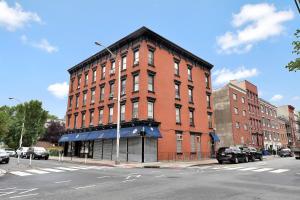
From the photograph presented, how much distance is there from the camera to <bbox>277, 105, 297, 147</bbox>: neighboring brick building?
270ft

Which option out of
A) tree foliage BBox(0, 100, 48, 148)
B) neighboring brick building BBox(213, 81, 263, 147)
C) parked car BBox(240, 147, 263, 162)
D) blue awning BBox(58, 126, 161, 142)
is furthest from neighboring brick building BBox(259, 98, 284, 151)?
tree foliage BBox(0, 100, 48, 148)

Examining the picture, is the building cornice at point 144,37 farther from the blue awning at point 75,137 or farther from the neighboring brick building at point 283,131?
the neighboring brick building at point 283,131

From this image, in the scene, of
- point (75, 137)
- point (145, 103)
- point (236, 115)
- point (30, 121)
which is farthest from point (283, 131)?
point (30, 121)

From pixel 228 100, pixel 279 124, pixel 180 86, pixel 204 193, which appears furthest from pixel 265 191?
pixel 279 124

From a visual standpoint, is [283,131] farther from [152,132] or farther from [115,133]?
[115,133]

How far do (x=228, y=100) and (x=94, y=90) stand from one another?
27.6 meters

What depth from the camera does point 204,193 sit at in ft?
29.2

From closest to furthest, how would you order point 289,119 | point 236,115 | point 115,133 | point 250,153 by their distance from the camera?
point 115,133 < point 250,153 < point 236,115 < point 289,119

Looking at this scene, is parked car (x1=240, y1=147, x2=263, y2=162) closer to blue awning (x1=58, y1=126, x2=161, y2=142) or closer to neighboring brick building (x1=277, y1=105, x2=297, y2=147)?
blue awning (x1=58, y1=126, x2=161, y2=142)

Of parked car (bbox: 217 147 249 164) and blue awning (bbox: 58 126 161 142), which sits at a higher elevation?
blue awning (bbox: 58 126 161 142)

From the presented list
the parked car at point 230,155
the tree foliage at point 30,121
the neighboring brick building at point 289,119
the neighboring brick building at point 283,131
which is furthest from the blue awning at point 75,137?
the neighboring brick building at point 289,119

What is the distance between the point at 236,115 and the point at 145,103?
98.5ft

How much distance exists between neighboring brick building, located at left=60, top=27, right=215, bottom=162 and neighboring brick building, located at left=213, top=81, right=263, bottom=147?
13537 mm

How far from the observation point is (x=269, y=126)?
68062mm
